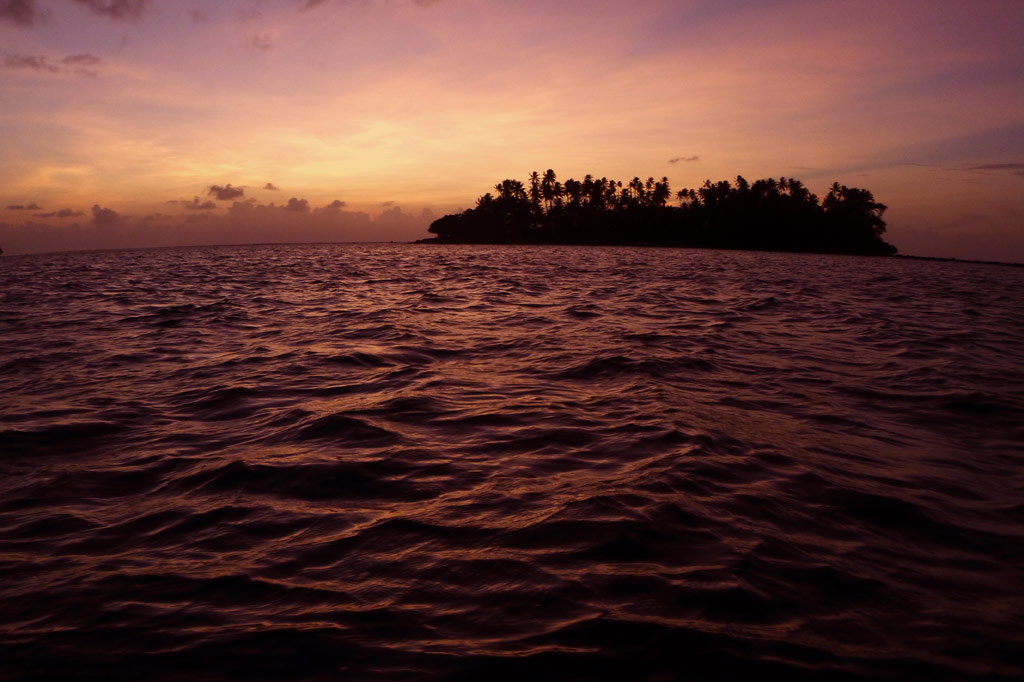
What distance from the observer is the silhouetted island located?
113938mm

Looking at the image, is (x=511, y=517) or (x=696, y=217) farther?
(x=696, y=217)

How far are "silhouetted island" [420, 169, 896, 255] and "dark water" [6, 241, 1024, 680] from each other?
116 meters

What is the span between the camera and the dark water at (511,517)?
316cm

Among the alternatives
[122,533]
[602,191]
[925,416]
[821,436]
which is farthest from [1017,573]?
[602,191]

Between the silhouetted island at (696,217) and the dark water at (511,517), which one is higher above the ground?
the silhouetted island at (696,217)

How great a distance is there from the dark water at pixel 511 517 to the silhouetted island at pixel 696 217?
11556 cm

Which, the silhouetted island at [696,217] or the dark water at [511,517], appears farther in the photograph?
the silhouetted island at [696,217]

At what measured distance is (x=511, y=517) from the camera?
464cm

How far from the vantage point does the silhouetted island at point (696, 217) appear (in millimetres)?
A: 113938

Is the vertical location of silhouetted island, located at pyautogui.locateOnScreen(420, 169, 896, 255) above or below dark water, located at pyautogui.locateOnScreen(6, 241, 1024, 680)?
above

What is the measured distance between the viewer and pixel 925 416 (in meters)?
7.64

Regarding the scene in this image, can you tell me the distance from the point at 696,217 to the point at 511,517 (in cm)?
12786

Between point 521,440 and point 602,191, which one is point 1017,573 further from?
point 602,191

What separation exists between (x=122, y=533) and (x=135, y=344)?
996 centimetres
